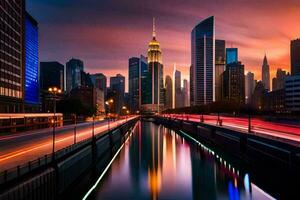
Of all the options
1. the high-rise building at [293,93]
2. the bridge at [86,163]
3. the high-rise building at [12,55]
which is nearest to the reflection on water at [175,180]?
the bridge at [86,163]

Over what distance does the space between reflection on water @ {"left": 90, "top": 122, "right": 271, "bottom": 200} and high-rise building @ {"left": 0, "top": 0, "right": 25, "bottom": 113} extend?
100.0 meters

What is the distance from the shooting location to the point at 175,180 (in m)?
43.5

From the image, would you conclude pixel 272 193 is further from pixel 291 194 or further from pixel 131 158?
pixel 131 158

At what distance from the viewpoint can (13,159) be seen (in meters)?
28.2

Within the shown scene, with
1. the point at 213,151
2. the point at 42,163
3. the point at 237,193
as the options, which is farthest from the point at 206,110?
the point at 42,163

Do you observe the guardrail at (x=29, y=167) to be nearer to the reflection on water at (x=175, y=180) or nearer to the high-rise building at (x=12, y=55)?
the reflection on water at (x=175, y=180)

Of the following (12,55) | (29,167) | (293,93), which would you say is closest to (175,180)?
(29,167)

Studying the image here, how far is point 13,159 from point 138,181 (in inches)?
694

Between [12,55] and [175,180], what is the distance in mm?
135115

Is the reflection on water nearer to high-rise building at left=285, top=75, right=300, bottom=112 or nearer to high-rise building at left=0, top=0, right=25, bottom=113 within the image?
high-rise building at left=0, top=0, right=25, bottom=113

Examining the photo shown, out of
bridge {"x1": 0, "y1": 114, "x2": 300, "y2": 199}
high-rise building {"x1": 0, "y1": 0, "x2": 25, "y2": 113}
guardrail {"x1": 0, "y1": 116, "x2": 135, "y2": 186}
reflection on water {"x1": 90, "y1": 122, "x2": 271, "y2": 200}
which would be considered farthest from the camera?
high-rise building {"x1": 0, "y1": 0, "x2": 25, "y2": 113}

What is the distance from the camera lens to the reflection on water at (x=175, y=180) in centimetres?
3528

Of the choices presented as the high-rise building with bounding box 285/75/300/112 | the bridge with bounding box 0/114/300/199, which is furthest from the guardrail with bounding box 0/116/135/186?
the high-rise building with bounding box 285/75/300/112

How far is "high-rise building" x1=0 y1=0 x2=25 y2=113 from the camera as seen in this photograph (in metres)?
147
